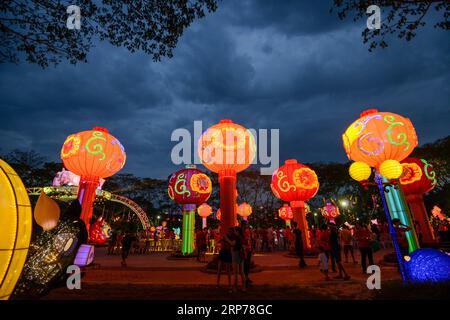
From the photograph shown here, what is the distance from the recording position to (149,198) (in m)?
46.4

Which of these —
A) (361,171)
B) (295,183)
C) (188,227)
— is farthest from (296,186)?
(361,171)

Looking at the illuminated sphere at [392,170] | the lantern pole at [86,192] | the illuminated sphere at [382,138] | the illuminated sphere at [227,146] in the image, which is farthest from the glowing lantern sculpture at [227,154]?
the illuminated sphere at [392,170]

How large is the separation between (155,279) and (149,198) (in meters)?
41.2

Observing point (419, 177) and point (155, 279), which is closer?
point (155, 279)

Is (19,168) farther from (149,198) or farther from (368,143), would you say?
(368,143)

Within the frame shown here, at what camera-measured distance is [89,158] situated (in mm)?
8477

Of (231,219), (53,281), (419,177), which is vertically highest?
(419,177)

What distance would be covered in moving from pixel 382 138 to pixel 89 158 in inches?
363

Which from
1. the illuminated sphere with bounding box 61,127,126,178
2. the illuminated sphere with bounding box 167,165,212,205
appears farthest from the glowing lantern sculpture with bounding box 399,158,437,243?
the illuminated sphere with bounding box 61,127,126,178

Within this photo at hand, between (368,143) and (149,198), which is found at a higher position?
(149,198)

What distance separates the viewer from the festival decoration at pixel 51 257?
3.18 m

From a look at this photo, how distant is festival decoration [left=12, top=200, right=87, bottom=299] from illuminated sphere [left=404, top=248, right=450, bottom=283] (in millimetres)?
5863

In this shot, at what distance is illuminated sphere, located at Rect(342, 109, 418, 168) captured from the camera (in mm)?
7398
